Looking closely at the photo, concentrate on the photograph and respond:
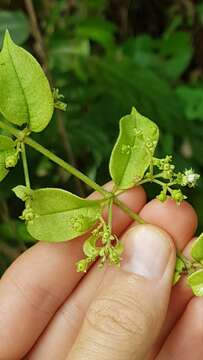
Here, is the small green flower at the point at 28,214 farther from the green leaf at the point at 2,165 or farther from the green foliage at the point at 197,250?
the green foliage at the point at 197,250

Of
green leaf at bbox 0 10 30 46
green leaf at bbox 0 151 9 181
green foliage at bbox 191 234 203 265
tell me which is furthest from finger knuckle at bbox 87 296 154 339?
green leaf at bbox 0 10 30 46

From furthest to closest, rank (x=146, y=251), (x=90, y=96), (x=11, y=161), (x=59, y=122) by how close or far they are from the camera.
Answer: (x=90, y=96) < (x=59, y=122) < (x=146, y=251) < (x=11, y=161)

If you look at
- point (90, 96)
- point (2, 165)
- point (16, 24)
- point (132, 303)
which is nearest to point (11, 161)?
point (2, 165)

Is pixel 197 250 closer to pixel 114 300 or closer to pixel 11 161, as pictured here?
pixel 114 300

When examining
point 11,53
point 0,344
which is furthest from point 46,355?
point 11,53

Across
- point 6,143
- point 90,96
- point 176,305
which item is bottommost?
point 176,305

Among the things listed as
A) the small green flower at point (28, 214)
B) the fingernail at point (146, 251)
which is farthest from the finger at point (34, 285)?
the small green flower at point (28, 214)
